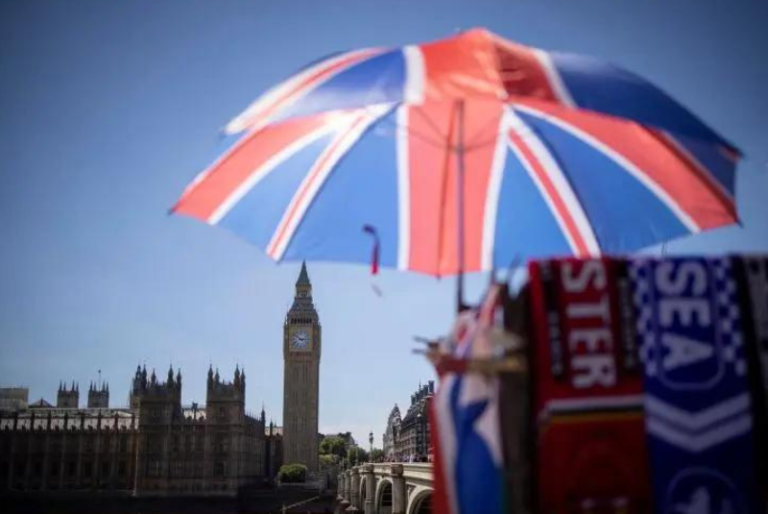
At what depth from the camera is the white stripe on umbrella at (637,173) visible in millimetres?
6879

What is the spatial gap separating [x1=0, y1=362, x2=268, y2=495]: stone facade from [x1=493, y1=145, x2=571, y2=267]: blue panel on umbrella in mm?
77622

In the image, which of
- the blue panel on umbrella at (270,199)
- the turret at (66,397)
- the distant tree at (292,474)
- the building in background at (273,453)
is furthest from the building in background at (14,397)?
the blue panel on umbrella at (270,199)

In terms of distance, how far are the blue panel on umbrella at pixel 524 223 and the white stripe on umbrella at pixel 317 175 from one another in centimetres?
167

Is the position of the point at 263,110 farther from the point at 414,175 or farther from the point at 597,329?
the point at 597,329

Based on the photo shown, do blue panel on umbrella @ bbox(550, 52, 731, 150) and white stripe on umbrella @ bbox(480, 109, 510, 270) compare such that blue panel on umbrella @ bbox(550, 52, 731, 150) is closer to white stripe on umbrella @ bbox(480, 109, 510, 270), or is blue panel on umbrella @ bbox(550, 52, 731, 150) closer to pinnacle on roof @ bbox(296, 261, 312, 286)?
white stripe on umbrella @ bbox(480, 109, 510, 270)

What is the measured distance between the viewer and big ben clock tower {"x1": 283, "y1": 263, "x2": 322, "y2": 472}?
3910 inches

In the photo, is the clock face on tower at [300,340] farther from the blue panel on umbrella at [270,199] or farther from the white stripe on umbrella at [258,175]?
the white stripe on umbrella at [258,175]

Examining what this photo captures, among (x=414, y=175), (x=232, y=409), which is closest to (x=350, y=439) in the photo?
(x=232, y=409)

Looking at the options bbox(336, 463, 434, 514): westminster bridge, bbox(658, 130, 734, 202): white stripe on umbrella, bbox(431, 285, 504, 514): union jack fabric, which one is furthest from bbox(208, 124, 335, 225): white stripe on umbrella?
bbox(336, 463, 434, 514): westminster bridge

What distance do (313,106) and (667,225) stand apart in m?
4.06

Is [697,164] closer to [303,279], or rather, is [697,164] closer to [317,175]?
[317,175]

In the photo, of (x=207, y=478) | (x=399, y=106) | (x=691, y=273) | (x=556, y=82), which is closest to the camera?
(x=556, y=82)

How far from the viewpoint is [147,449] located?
264ft

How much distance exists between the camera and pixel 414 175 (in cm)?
721
